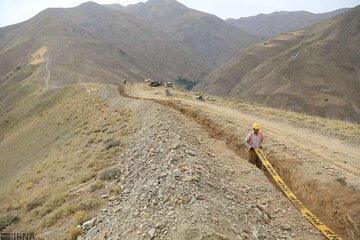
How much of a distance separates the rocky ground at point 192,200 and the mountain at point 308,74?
99.6 metres

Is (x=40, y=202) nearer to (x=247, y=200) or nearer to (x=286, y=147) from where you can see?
(x=247, y=200)

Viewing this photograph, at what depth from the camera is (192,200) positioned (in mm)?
11609

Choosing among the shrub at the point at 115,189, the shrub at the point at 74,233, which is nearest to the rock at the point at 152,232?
the shrub at the point at 74,233

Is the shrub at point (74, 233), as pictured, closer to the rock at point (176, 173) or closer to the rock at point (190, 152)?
the rock at point (176, 173)

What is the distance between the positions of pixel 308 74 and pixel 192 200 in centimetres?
12764

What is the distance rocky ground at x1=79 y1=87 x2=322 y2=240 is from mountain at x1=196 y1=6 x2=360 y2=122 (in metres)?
99.6

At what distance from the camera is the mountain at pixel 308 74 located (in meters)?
116

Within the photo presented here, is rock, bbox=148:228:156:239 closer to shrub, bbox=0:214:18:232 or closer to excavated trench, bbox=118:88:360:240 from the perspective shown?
excavated trench, bbox=118:88:360:240

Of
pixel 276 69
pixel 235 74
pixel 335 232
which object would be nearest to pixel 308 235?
pixel 335 232

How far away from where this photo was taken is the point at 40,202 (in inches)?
730

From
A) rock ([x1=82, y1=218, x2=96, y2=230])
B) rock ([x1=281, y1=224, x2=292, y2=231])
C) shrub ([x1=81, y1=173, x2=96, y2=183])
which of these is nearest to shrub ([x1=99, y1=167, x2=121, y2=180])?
shrub ([x1=81, y1=173, x2=96, y2=183])

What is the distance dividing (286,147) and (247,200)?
21.1ft

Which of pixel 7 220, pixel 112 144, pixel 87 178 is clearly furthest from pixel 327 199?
pixel 7 220

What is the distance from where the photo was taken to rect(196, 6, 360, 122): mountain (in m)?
116
